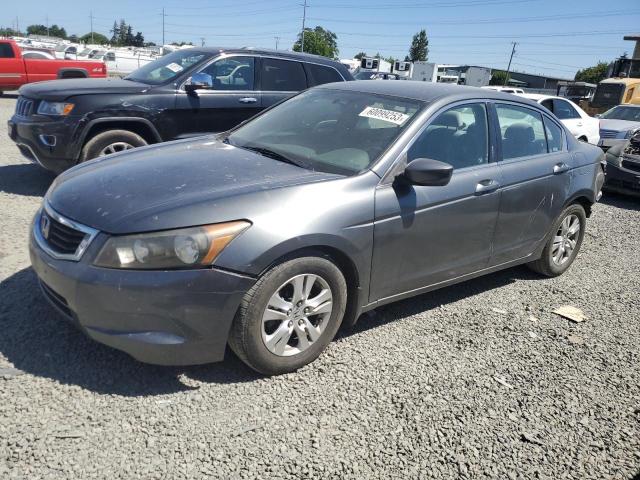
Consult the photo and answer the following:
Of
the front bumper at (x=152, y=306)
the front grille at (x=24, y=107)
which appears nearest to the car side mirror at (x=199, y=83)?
the front grille at (x=24, y=107)

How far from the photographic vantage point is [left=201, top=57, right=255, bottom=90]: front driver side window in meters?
6.79

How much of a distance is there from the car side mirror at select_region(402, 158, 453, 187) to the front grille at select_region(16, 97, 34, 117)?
16.0ft

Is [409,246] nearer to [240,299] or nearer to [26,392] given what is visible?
[240,299]

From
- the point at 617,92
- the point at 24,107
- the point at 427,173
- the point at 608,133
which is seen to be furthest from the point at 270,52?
the point at 617,92

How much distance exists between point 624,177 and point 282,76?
5.82 metres

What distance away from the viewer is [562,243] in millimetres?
4957

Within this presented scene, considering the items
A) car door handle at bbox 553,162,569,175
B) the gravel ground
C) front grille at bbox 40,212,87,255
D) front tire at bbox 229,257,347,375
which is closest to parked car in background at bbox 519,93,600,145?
car door handle at bbox 553,162,569,175

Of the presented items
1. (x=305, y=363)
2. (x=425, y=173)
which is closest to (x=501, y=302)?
(x=425, y=173)

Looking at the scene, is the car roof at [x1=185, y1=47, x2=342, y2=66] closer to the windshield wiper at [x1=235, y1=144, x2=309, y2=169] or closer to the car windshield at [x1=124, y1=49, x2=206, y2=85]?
the car windshield at [x1=124, y1=49, x2=206, y2=85]

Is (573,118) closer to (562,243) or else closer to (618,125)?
(618,125)

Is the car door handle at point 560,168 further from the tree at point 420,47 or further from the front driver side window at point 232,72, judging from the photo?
the tree at point 420,47

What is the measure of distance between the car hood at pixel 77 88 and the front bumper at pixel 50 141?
28 centimetres

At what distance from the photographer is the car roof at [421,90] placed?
3840 mm

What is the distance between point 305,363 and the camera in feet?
10.3
